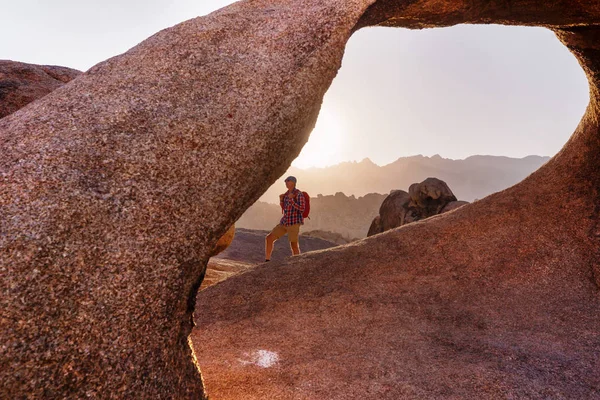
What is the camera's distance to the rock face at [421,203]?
66.7ft

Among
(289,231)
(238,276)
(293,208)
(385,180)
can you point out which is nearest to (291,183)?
(293,208)

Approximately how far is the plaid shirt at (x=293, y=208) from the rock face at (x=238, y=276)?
1749 mm

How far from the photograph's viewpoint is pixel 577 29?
9117mm

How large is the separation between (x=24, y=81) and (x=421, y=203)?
18.1m

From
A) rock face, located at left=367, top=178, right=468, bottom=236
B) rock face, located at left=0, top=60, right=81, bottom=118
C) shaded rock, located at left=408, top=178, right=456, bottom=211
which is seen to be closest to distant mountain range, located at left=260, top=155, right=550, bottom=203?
rock face, located at left=367, top=178, right=468, bottom=236

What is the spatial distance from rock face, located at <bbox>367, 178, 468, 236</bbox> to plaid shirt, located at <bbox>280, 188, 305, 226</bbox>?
1200 centimetres

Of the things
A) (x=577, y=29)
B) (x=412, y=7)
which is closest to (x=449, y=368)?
(x=412, y=7)

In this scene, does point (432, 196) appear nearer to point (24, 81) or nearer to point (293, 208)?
point (293, 208)

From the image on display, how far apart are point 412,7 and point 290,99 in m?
3.83

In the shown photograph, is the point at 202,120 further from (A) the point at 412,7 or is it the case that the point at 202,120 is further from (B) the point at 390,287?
(B) the point at 390,287

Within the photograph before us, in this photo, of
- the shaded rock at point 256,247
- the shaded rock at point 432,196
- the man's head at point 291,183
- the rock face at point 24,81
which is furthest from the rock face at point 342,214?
the rock face at point 24,81

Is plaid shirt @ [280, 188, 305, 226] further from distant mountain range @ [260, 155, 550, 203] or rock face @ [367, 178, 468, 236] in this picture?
distant mountain range @ [260, 155, 550, 203]

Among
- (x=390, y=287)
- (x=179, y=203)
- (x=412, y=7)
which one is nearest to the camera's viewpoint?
(x=179, y=203)

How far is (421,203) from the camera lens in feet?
68.2
